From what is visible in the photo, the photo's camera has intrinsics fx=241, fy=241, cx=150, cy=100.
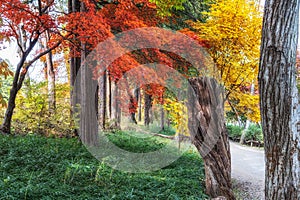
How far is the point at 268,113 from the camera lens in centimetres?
215

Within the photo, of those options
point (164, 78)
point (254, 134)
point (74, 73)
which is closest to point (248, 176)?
point (164, 78)

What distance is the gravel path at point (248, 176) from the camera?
4.92 m

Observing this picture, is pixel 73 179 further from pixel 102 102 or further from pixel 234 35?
pixel 102 102

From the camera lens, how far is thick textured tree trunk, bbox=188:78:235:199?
3939 mm

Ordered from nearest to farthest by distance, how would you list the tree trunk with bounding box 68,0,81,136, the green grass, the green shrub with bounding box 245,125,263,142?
the green grass, the tree trunk with bounding box 68,0,81,136, the green shrub with bounding box 245,125,263,142

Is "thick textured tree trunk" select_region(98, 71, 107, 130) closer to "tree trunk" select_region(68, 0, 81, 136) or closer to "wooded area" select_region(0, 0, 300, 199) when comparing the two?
"wooded area" select_region(0, 0, 300, 199)

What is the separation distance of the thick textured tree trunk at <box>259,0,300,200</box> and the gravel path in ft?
9.15

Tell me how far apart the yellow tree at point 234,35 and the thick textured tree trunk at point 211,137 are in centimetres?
433

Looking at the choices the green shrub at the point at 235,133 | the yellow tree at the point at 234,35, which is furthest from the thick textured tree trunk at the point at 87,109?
the green shrub at the point at 235,133

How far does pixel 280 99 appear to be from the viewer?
2.10 metres

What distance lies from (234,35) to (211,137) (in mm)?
5149

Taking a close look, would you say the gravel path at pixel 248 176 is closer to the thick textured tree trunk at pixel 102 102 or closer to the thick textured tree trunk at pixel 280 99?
the thick textured tree trunk at pixel 280 99

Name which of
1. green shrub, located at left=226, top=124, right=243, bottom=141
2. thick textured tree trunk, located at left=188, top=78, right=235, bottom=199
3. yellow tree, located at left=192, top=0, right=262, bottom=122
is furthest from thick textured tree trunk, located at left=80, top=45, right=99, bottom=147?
green shrub, located at left=226, top=124, right=243, bottom=141

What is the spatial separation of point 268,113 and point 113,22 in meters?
5.53
